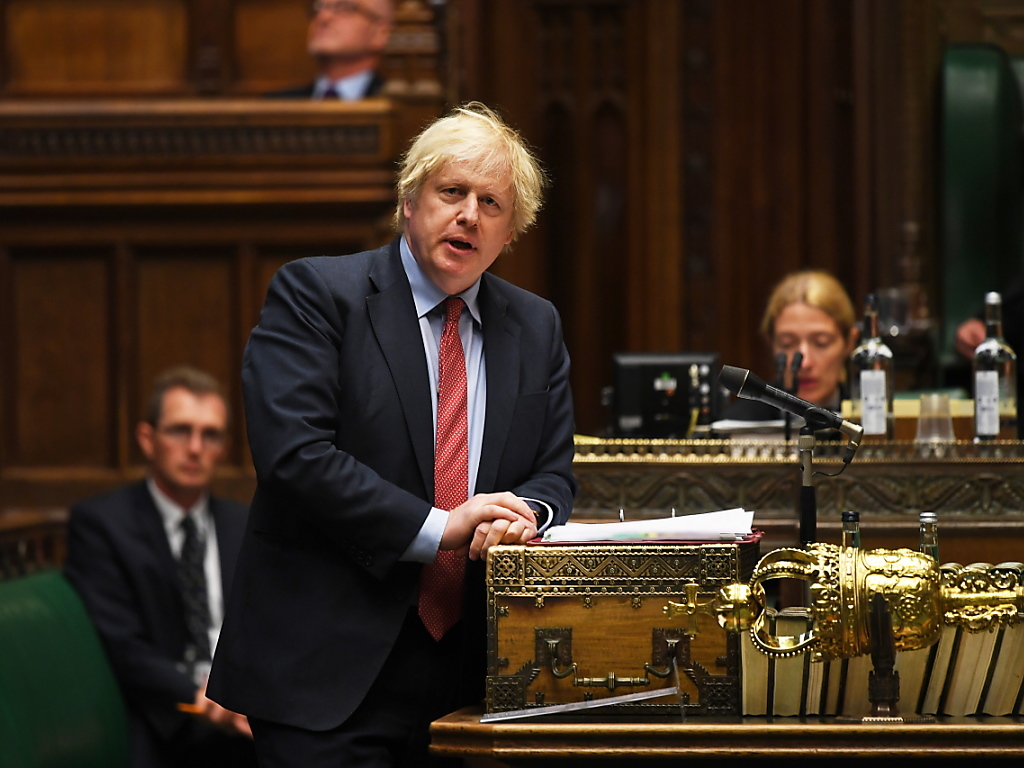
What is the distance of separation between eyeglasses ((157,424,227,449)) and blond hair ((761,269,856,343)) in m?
1.77

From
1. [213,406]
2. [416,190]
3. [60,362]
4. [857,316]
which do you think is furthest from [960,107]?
[416,190]

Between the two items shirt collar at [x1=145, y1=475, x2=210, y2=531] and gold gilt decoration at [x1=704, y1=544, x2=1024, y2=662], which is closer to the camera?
gold gilt decoration at [x1=704, y1=544, x2=1024, y2=662]

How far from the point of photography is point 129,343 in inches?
206

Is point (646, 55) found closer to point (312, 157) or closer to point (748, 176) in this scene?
point (748, 176)

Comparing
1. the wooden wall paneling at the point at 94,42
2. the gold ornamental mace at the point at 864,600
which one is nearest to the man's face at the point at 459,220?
the gold ornamental mace at the point at 864,600

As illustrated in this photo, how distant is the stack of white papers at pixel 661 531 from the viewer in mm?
2346

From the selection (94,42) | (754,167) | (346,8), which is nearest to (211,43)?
(94,42)

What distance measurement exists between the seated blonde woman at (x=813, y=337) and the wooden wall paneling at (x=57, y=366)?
217cm

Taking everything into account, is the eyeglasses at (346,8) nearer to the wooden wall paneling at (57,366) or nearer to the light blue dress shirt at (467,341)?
the wooden wall paneling at (57,366)

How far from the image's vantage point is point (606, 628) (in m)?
2.33

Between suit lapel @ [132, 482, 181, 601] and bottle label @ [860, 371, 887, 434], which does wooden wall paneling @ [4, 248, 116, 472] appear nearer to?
suit lapel @ [132, 482, 181, 601]

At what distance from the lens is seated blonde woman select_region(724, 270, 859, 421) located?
14.7ft

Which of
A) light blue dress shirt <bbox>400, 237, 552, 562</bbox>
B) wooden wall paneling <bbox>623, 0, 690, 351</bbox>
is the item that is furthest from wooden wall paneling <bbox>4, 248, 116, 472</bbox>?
light blue dress shirt <bbox>400, 237, 552, 562</bbox>

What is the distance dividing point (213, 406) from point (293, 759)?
2390mm
